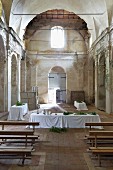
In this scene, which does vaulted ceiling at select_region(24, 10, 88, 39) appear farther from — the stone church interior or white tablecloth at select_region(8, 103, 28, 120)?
white tablecloth at select_region(8, 103, 28, 120)

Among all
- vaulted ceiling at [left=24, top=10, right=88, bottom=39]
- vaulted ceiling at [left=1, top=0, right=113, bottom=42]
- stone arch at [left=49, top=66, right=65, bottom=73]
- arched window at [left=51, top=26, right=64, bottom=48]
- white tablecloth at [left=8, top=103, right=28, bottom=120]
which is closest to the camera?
white tablecloth at [left=8, top=103, right=28, bottom=120]

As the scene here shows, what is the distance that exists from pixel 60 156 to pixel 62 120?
14.2ft

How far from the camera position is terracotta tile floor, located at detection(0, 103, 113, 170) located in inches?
220

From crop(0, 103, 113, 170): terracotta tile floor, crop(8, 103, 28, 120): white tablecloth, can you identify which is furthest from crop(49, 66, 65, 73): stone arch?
crop(0, 103, 113, 170): terracotta tile floor

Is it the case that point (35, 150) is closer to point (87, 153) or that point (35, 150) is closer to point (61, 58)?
point (87, 153)

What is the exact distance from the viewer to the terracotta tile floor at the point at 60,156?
18.3ft

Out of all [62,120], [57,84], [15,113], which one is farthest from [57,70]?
[62,120]

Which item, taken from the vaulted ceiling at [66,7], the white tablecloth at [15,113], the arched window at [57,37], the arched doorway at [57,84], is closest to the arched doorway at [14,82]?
the vaulted ceiling at [66,7]

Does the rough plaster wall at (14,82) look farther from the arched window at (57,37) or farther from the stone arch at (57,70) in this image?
the stone arch at (57,70)

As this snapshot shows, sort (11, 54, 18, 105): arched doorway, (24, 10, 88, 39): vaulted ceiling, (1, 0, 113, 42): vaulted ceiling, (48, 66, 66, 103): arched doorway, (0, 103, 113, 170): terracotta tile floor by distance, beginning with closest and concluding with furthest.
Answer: (0, 103, 113, 170): terracotta tile floor → (1, 0, 113, 42): vaulted ceiling → (11, 54, 18, 105): arched doorway → (24, 10, 88, 39): vaulted ceiling → (48, 66, 66, 103): arched doorway

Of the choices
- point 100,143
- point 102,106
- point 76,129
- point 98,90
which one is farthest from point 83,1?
point 100,143

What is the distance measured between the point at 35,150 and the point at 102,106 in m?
14.5

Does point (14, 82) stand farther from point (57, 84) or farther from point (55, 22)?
point (57, 84)

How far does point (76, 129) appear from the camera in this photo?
424 inches
